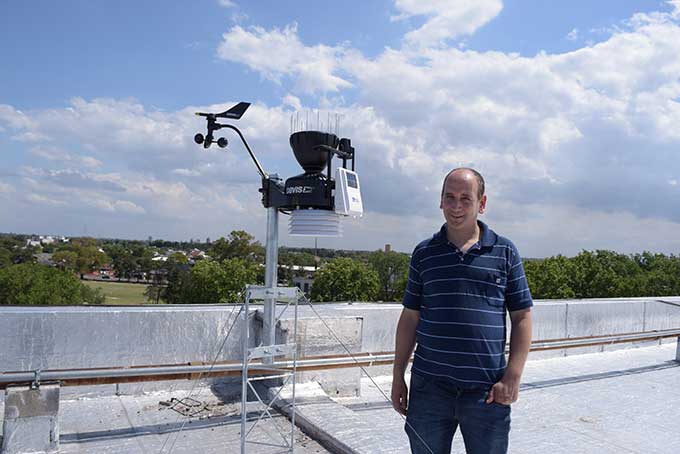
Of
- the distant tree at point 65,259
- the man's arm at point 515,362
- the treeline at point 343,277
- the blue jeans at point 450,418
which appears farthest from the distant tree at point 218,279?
the man's arm at point 515,362

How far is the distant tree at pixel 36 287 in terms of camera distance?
1720 inches

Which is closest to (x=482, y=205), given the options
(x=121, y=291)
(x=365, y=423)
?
(x=365, y=423)

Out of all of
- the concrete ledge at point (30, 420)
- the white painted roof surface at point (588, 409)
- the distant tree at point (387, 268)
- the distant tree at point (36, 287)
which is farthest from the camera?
the distant tree at point (387, 268)

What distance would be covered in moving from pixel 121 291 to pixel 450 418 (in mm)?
129983

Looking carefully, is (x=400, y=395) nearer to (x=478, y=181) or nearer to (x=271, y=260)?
(x=478, y=181)

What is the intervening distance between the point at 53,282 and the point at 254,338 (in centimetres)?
4576

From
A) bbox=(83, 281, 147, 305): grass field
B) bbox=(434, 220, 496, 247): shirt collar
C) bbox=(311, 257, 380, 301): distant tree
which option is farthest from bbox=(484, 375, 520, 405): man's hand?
bbox=(83, 281, 147, 305): grass field

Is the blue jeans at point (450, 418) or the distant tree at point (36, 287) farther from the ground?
Result: the blue jeans at point (450, 418)

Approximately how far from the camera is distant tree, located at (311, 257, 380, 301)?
1988 inches

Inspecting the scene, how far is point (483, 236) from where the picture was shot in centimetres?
250

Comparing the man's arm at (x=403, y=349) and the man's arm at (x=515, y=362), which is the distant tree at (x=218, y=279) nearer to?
the man's arm at (x=403, y=349)

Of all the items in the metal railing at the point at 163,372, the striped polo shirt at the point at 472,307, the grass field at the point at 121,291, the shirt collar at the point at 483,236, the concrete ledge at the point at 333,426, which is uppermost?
the shirt collar at the point at 483,236

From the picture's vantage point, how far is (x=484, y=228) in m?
2.56

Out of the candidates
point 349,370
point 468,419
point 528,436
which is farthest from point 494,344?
point 349,370
